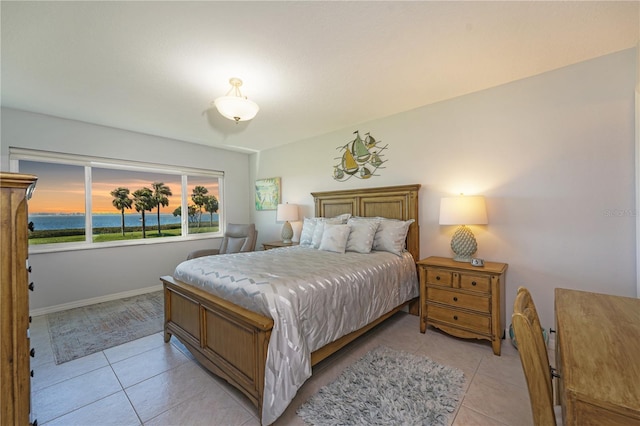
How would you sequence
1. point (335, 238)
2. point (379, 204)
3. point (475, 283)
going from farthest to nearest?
point (379, 204) < point (335, 238) < point (475, 283)

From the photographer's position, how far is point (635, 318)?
42.3 inches

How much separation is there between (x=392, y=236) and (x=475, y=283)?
3.02 feet

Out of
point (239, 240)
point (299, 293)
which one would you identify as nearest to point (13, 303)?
point (299, 293)

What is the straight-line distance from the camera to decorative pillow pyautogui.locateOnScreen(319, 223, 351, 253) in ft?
9.69

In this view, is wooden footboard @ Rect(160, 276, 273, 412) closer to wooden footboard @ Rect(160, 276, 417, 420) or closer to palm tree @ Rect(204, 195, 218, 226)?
wooden footboard @ Rect(160, 276, 417, 420)

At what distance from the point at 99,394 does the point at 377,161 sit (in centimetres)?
354

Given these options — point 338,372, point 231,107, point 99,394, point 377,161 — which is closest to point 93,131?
point 231,107

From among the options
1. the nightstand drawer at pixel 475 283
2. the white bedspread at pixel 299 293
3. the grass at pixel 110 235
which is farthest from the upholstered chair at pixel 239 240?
the nightstand drawer at pixel 475 283

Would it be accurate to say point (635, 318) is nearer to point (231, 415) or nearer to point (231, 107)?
point (231, 415)

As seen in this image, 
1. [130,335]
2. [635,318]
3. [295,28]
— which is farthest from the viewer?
[130,335]

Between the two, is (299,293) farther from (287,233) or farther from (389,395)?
(287,233)

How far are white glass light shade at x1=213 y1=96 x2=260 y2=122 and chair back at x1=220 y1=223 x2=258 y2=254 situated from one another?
2274 millimetres

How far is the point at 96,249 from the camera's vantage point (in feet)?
12.0

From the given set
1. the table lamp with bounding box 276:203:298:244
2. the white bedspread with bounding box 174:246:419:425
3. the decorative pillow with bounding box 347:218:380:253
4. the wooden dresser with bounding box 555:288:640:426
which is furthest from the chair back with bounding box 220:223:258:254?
the wooden dresser with bounding box 555:288:640:426
